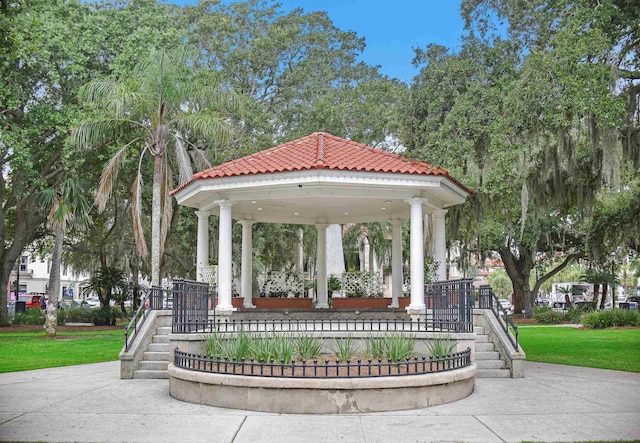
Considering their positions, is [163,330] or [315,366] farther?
[163,330]

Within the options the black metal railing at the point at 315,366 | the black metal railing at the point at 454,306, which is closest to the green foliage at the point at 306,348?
the black metal railing at the point at 315,366

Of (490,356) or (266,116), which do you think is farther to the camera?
(266,116)

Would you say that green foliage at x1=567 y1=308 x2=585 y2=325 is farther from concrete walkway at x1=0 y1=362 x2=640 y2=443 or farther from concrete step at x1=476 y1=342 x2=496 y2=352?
concrete walkway at x1=0 y1=362 x2=640 y2=443

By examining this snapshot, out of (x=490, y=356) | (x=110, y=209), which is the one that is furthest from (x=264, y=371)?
(x=110, y=209)

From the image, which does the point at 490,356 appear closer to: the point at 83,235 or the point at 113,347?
the point at 113,347

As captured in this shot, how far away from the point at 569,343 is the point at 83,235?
1002 inches

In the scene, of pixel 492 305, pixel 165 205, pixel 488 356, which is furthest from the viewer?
pixel 165 205

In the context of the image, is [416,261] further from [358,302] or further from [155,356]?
[155,356]

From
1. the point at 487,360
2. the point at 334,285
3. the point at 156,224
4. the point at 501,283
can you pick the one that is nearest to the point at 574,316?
the point at 334,285

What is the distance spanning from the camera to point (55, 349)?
63.6 ft

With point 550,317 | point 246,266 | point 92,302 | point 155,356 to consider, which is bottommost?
point 92,302

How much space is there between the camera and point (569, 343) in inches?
817

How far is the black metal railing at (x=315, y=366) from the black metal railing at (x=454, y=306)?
1451 mm

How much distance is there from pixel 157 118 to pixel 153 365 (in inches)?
392
